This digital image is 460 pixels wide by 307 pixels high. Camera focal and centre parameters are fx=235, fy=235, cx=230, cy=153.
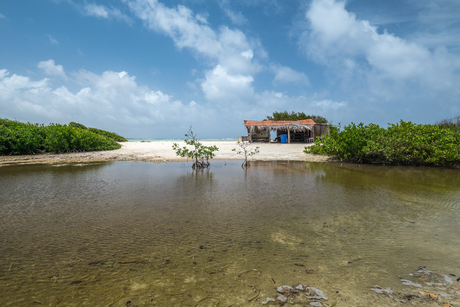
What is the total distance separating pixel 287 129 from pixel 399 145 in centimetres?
1620

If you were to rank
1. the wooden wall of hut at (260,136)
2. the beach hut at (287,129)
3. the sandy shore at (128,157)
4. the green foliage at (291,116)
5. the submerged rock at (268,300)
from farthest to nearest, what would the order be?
1. the green foliage at (291,116)
2. the wooden wall of hut at (260,136)
3. the beach hut at (287,129)
4. the sandy shore at (128,157)
5. the submerged rock at (268,300)

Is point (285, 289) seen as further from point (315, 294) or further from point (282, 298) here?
point (315, 294)

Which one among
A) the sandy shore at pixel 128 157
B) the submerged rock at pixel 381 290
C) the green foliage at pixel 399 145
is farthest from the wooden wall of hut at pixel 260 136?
the submerged rock at pixel 381 290

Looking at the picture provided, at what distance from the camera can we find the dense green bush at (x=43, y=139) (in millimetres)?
14430

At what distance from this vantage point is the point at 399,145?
11250 mm

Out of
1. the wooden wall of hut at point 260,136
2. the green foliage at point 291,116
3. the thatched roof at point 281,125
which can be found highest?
the green foliage at point 291,116

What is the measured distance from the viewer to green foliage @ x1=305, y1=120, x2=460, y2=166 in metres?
10.6

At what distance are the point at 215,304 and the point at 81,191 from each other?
5429 millimetres

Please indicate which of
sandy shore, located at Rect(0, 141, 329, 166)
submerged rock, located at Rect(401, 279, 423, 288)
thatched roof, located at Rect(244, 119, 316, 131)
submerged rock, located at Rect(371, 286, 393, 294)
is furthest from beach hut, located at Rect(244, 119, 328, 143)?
submerged rock, located at Rect(371, 286, 393, 294)

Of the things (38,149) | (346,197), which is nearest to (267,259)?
(346,197)

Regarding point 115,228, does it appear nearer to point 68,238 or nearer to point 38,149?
point 68,238

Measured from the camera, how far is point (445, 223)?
375 cm

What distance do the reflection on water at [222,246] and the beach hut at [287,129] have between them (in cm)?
2144

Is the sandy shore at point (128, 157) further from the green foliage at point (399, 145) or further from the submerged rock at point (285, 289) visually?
the submerged rock at point (285, 289)
